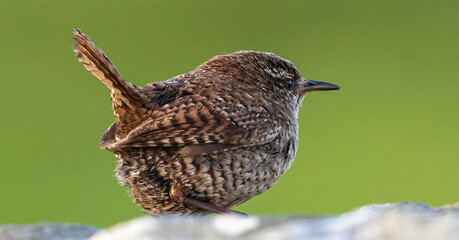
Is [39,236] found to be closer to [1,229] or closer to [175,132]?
[1,229]

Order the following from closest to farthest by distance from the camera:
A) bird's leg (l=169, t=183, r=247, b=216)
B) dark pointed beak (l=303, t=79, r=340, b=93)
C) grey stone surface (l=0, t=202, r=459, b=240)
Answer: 1. grey stone surface (l=0, t=202, r=459, b=240)
2. bird's leg (l=169, t=183, r=247, b=216)
3. dark pointed beak (l=303, t=79, r=340, b=93)

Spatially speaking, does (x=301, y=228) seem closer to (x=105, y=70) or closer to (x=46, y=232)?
(x=46, y=232)

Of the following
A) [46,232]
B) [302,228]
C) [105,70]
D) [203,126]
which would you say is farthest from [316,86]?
[302,228]

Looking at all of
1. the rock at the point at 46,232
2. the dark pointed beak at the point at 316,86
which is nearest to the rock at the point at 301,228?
the rock at the point at 46,232

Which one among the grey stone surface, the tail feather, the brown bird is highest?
the tail feather

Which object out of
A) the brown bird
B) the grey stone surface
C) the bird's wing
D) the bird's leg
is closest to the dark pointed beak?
the brown bird

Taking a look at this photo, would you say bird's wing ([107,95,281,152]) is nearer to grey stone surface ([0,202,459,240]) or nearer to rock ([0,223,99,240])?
rock ([0,223,99,240])

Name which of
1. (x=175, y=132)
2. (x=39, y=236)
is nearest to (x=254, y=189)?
(x=175, y=132)
